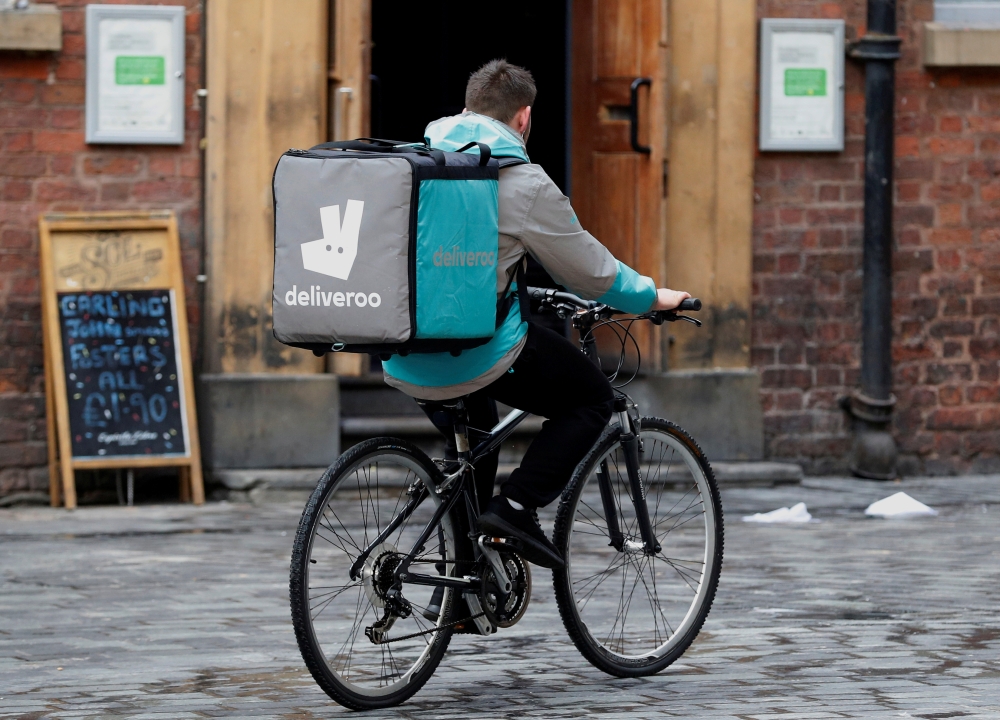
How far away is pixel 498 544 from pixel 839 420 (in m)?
5.46

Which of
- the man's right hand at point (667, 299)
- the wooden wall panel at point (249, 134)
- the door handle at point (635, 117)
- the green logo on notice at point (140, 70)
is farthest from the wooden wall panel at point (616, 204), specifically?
the man's right hand at point (667, 299)

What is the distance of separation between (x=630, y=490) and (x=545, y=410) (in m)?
0.51

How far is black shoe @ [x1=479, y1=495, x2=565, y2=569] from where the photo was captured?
440 cm

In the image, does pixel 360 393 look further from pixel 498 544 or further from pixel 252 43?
pixel 498 544

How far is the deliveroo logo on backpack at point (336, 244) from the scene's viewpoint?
13.3 ft

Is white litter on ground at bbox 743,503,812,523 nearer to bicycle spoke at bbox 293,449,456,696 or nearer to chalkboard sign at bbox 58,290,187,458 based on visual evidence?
chalkboard sign at bbox 58,290,187,458

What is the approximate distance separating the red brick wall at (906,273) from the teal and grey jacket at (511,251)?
5.18 metres

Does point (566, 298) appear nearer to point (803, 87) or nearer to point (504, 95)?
point (504, 95)

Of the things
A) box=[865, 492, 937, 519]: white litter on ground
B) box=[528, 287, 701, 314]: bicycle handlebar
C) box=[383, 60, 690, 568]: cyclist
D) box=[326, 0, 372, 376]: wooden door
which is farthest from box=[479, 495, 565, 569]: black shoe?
box=[326, 0, 372, 376]: wooden door

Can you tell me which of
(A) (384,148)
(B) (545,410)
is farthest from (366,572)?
(A) (384,148)

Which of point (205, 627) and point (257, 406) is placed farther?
point (257, 406)

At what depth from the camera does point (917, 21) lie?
9.52 meters

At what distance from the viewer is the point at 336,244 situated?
407cm

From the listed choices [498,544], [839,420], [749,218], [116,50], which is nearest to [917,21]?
[749,218]
